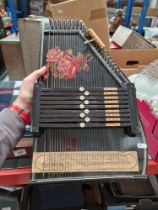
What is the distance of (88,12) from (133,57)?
315mm

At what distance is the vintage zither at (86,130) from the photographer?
50cm

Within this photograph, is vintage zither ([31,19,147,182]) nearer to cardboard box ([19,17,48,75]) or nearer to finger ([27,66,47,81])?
finger ([27,66,47,81])

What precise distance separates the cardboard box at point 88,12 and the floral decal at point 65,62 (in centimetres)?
43

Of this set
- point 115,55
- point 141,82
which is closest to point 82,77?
point 141,82

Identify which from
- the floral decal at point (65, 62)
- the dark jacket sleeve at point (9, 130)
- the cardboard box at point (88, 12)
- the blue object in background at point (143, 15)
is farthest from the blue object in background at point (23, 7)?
the dark jacket sleeve at point (9, 130)

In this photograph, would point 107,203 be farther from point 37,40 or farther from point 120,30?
point 120,30

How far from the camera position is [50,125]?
53cm

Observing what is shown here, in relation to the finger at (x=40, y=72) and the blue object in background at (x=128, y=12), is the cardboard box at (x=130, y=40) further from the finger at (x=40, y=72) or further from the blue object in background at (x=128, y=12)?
the finger at (x=40, y=72)

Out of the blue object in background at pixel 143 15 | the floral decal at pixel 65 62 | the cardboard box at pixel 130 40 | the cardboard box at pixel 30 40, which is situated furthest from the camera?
the blue object in background at pixel 143 15

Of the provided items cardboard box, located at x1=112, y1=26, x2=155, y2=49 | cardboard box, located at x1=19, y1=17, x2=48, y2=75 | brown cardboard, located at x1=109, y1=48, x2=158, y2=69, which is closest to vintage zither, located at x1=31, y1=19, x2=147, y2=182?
cardboard box, located at x1=19, y1=17, x2=48, y2=75

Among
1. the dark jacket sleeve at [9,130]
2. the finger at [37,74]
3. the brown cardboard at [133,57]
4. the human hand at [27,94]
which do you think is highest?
the finger at [37,74]

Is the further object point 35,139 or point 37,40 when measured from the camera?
point 37,40

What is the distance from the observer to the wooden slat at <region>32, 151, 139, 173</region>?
0.50 metres

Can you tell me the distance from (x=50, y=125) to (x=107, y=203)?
1.95 ft
